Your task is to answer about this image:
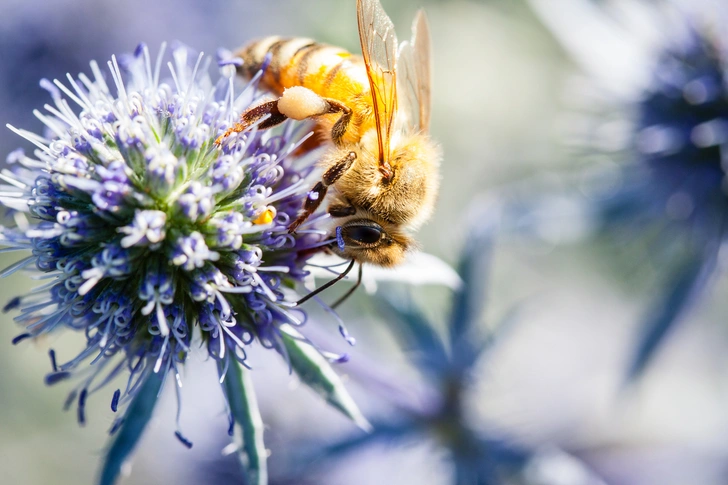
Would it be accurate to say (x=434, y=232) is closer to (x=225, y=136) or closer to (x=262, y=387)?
(x=262, y=387)

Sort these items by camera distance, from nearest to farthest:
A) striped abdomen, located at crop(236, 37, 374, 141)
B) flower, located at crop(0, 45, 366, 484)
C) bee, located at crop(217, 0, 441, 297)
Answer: flower, located at crop(0, 45, 366, 484) → bee, located at crop(217, 0, 441, 297) → striped abdomen, located at crop(236, 37, 374, 141)

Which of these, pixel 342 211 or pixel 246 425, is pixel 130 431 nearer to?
pixel 246 425

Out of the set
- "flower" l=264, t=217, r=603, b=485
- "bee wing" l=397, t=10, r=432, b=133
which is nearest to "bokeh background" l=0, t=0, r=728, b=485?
"flower" l=264, t=217, r=603, b=485

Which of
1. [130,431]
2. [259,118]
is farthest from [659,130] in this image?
[130,431]

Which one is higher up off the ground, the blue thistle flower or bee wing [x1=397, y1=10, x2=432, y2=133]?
bee wing [x1=397, y1=10, x2=432, y2=133]

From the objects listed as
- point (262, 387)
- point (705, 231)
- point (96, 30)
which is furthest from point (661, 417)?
point (96, 30)

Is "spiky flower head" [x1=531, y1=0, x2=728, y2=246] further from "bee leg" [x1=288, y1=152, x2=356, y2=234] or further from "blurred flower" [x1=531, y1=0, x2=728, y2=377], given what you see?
"bee leg" [x1=288, y1=152, x2=356, y2=234]
